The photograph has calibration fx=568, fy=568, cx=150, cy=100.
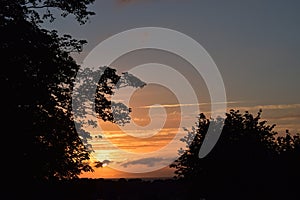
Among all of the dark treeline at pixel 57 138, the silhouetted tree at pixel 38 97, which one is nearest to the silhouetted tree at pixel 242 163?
the dark treeline at pixel 57 138

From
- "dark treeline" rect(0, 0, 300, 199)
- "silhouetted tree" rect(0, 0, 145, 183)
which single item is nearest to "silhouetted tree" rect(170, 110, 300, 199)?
"dark treeline" rect(0, 0, 300, 199)

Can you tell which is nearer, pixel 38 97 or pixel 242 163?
pixel 38 97

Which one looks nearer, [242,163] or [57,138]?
[57,138]

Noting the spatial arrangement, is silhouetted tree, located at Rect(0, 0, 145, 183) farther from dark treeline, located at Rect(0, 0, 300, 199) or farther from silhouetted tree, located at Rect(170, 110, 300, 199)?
silhouetted tree, located at Rect(170, 110, 300, 199)

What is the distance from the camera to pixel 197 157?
38500mm

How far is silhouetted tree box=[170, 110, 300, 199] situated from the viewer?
33.6 metres

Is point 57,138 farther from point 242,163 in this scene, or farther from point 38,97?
point 242,163

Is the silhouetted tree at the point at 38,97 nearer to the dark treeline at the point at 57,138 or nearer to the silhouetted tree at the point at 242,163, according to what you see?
the dark treeline at the point at 57,138

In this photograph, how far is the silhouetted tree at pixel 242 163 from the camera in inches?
1323

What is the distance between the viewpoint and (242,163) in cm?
3459

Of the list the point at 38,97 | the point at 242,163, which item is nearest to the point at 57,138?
the point at 38,97

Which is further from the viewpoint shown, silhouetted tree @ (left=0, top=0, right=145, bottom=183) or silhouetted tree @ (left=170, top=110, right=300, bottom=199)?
silhouetted tree @ (left=170, top=110, right=300, bottom=199)

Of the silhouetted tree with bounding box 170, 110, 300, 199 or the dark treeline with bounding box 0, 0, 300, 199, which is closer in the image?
the dark treeline with bounding box 0, 0, 300, 199

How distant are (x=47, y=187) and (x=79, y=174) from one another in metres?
1.87
